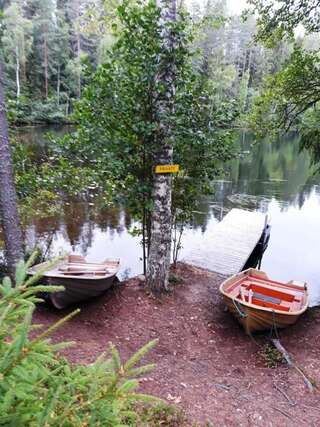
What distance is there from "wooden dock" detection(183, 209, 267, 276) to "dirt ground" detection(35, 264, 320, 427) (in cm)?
176

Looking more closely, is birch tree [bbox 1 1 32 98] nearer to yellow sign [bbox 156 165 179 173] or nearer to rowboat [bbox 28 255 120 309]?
rowboat [bbox 28 255 120 309]

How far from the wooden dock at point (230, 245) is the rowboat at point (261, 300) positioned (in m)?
1.36

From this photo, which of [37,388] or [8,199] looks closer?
[37,388]

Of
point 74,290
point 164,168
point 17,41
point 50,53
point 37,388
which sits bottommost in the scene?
point 74,290

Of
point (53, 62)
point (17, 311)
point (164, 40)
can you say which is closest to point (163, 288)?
point (164, 40)

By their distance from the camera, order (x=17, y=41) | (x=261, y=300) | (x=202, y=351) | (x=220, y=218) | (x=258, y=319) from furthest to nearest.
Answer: (x=17, y=41), (x=220, y=218), (x=261, y=300), (x=258, y=319), (x=202, y=351)

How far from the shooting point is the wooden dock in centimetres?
838

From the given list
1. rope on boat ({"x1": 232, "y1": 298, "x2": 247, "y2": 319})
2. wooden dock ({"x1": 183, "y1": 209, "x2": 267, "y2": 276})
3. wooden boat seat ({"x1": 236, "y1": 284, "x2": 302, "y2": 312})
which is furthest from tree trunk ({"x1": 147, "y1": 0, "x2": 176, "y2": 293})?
wooden dock ({"x1": 183, "y1": 209, "x2": 267, "y2": 276})

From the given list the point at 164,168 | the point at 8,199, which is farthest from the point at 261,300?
the point at 8,199

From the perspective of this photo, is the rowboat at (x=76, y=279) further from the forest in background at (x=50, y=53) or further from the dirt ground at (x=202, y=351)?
the forest in background at (x=50, y=53)

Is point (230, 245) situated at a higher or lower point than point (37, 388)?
lower

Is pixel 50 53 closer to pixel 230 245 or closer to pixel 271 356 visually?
pixel 230 245

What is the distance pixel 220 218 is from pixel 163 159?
349 inches

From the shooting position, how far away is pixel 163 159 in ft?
18.1
